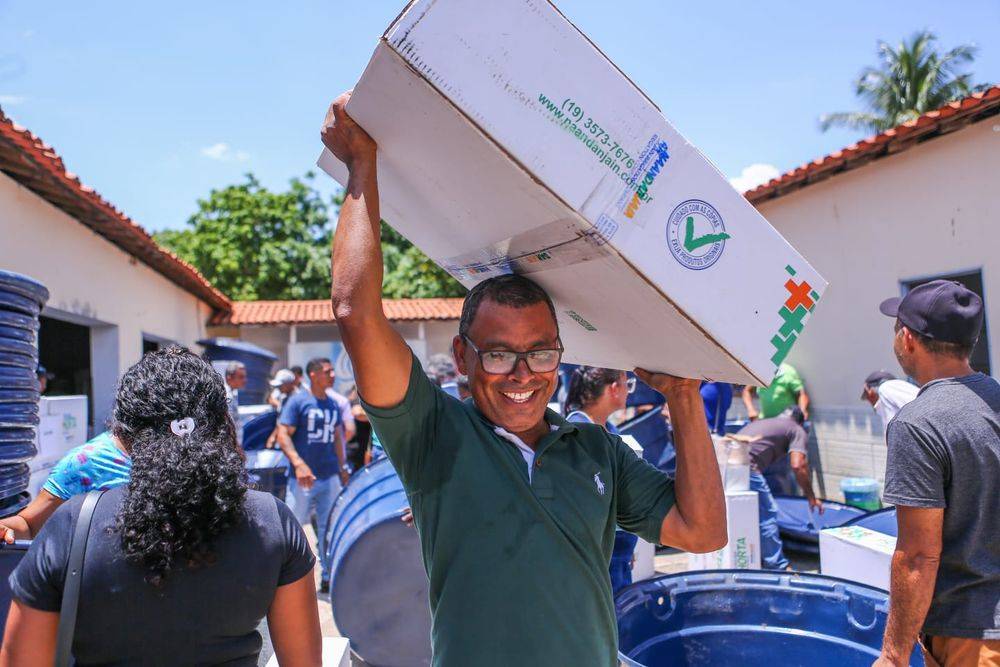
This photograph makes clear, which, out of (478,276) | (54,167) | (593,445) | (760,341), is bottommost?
(593,445)

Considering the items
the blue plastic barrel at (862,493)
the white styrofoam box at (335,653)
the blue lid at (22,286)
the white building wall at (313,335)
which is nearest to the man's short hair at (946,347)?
the white styrofoam box at (335,653)

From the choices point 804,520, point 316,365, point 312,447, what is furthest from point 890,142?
point 312,447

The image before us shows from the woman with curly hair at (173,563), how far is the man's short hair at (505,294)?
2.24 ft

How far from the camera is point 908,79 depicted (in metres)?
21.8

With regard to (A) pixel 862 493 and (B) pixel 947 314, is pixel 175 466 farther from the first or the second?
(A) pixel 862 493

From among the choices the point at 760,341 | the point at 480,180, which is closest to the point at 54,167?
the point at 480,180

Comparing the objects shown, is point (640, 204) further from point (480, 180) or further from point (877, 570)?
point (877, 570)

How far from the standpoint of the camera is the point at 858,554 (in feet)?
12.5

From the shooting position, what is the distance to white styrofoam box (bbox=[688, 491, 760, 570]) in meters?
5.02

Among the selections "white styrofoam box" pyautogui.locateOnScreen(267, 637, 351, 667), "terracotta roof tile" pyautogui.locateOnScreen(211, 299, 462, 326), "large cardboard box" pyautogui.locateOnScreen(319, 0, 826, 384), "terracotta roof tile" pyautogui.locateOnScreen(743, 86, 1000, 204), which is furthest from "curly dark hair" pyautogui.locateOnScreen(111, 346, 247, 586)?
"terracotta roof tile" pyautogui.locateOnScreen(211, 299, 462, 326)

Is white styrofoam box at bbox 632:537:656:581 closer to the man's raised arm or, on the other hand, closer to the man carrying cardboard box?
the man carrying cardboard box

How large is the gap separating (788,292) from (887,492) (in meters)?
0.92

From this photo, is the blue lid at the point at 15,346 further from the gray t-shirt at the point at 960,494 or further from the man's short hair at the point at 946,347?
the man's short hair at the point at 946,347

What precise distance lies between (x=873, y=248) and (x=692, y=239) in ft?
23.8
